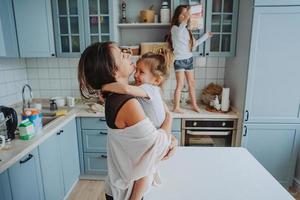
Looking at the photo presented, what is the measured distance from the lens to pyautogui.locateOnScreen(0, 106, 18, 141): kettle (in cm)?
140

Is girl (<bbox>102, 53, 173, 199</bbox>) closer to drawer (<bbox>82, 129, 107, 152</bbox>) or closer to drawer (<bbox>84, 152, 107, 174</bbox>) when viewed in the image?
Answer: drawer (<bbox>82, 129, 107, 152</bbox>)

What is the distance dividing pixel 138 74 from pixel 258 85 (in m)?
1.34

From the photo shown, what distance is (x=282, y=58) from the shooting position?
1.90 m

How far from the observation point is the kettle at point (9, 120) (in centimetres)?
140

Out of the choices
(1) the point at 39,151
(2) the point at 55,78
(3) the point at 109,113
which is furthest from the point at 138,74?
(2) the point at 55,78

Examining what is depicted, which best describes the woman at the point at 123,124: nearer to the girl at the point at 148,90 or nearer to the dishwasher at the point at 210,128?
the girl at the point at 148,90

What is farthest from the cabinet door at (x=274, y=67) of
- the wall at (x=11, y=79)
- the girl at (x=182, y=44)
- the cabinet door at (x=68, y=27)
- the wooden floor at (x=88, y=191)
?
the wall at (x=11, y=79)

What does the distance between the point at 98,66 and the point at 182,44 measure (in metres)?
1.52

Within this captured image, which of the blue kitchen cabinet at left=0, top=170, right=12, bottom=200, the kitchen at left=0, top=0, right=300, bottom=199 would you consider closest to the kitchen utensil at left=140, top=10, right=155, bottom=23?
the kitchen at left=0, top=0, right=300, bottom=199

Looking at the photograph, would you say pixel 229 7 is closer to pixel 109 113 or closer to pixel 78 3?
pixel 78 3

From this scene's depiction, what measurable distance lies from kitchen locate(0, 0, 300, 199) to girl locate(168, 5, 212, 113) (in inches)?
4.5

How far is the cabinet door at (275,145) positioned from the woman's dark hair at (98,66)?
174 centimetres

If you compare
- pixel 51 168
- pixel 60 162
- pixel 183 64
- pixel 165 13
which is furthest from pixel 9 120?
pixel 165 13

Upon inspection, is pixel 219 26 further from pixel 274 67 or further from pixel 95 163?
pixel 95 163
